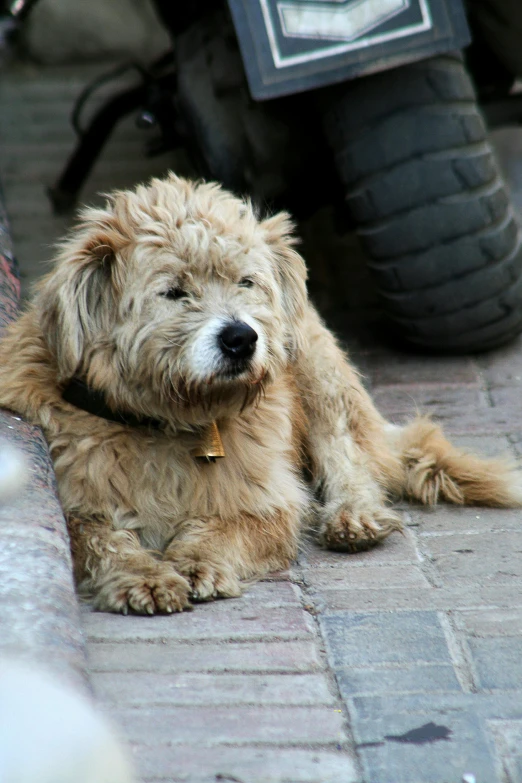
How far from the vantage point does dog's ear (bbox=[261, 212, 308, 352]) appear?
138 inches

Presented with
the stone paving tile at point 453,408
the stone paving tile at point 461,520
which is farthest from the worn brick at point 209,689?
the stone paving tile at point 453,408

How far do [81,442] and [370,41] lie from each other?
2.25 m

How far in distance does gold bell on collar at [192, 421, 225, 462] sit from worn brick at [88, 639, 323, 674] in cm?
74

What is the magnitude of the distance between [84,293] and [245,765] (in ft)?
5.17

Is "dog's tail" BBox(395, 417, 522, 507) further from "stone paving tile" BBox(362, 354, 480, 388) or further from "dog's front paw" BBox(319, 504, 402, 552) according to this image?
"stone paving tile" BBox(362, 354, 480, 388)

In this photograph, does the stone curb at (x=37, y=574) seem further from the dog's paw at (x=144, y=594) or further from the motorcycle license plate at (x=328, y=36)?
the motorcycle license plate at (x=328, y=36)

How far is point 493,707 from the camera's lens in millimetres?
2477

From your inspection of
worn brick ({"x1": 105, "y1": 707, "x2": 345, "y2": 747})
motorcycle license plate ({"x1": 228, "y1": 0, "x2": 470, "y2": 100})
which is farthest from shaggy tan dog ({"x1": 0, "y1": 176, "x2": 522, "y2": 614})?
motorcycle license plate ({"x1": 228, "y1": 0, "x2": 470, "y2": 100})

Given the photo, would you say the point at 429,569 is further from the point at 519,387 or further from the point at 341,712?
the point at 519,387

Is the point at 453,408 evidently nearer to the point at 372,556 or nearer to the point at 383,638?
the point at 372,556

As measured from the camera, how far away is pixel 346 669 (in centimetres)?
268

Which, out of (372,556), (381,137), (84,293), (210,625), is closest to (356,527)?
(372,556)

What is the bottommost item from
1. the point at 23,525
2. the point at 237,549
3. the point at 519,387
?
the point at 519,387

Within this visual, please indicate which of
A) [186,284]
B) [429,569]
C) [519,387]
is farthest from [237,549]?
[519,387]
